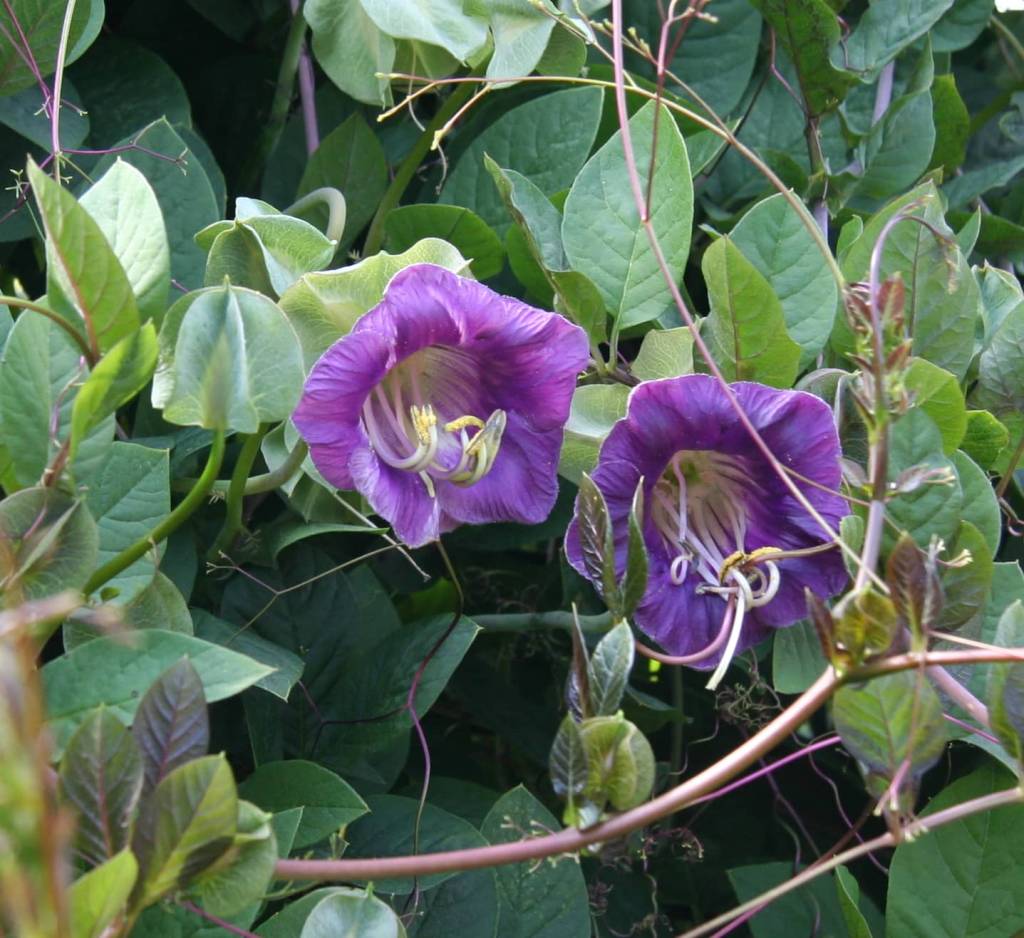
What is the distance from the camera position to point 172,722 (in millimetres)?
346

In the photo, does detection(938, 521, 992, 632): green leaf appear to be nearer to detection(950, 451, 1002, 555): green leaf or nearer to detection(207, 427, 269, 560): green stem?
detection(950, 451, 1002, 555): green leaf

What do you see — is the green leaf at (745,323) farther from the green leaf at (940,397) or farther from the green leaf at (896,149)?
the green leaf at (896,149)

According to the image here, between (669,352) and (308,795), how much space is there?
222 millimetres

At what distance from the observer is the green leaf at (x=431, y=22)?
58cm

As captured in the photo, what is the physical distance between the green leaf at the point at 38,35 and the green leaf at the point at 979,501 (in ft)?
1.38

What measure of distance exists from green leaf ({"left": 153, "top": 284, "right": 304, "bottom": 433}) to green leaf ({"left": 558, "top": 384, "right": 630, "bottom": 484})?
15cm

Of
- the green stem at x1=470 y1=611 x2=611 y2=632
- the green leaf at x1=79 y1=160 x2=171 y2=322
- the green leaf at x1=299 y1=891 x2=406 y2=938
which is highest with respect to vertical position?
the green leaf at x1=79 y1=160 x2=171 y2=322

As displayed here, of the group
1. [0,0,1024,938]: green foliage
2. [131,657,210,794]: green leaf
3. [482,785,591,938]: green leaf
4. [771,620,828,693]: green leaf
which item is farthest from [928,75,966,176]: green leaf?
[131,657,210,794]: green leaf

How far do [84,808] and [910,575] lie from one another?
0.23m

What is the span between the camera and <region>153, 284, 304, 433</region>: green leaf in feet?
1.27

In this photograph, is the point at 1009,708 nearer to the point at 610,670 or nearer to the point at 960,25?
the point at 610,670

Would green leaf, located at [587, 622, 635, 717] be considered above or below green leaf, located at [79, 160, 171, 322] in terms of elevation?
below

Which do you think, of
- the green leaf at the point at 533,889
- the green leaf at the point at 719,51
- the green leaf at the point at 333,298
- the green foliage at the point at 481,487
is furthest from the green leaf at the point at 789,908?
the green leaf at the point at 719,51

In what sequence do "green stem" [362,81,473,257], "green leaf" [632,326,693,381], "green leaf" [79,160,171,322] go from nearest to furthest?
"green leaf" [79,160,171,322], "green leaf" [632,326,693,381], "green stem" [362,81,473,257]
